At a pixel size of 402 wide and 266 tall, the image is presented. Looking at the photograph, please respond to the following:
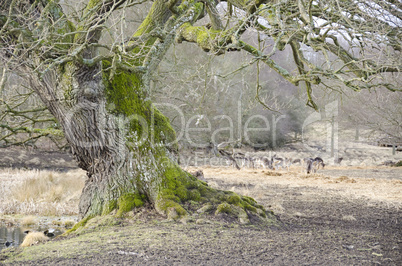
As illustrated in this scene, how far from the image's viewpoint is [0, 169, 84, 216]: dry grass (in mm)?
8523

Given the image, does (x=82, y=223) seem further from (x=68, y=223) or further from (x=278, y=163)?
(x=278, y=163)

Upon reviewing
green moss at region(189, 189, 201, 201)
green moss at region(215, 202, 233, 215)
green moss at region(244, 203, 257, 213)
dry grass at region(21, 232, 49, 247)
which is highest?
green moss at region(189, 189, 201, 201)

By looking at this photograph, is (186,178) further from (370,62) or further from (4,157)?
(4,157)

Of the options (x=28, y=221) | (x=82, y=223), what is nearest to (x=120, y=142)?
(x=82, y=223)

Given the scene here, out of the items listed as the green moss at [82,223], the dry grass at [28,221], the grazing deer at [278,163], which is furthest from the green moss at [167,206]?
the grazing deer at [278,163]

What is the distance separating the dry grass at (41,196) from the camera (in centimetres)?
852

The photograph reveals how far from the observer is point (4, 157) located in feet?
54.4

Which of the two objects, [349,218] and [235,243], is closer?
[235,243]

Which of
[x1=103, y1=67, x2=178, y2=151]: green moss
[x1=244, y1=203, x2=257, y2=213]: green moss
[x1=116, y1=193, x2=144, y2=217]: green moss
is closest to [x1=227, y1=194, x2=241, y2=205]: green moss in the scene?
[x1=244, y1=203, x2=257, y2=213]: green moss

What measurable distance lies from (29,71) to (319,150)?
91.6 feet

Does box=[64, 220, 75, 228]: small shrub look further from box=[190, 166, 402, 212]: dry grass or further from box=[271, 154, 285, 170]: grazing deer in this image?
box=[271, 154, 285, 170]: grazing deer

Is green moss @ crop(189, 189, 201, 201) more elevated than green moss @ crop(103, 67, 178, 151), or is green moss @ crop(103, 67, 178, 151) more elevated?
green moss @ crop(103, 67, 178, 151)

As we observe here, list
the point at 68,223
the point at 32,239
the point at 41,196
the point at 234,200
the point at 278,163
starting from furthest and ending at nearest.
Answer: the point at 278,163, the point at 41,196, the point at 68,223, the point at 234,200, the point at 32,239

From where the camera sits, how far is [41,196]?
9469 millimetres
